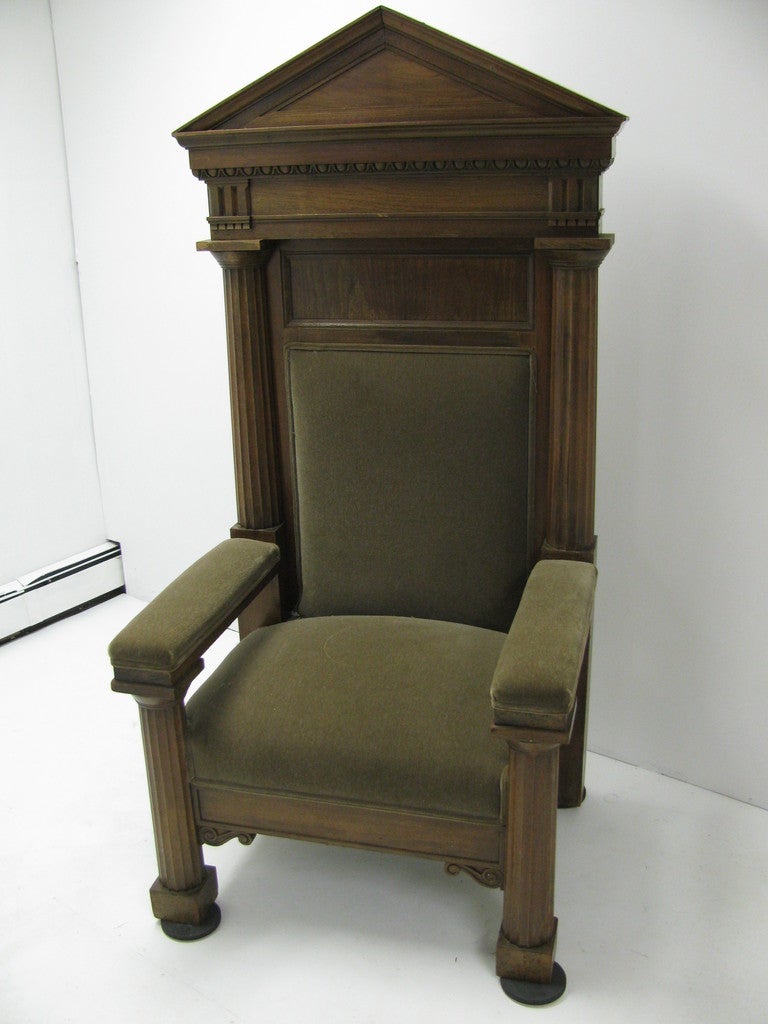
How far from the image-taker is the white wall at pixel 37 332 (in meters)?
2.96

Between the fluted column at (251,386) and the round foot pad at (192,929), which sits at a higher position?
the fluted column at (251,386)

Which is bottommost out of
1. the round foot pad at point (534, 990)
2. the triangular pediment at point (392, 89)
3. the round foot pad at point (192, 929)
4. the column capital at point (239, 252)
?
the round foot pad at point (534, 990)

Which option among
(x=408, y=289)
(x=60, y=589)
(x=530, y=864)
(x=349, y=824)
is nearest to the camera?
(x=530, y=864)

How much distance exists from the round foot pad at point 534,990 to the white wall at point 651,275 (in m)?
0.73

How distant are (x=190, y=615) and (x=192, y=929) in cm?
61

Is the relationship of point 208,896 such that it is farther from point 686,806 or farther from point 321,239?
point 321,239

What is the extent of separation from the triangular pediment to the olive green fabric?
830mm

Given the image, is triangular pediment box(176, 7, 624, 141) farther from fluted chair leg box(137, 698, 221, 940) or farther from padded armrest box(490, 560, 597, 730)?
fluted chair leg box(137, 698, 221, 940)

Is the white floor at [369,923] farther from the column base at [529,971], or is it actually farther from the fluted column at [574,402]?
the fluted column at [574,402]

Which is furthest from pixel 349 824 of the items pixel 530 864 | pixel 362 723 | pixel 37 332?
pixel 37 332

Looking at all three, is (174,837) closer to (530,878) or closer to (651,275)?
(530,878)

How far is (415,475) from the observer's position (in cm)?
207

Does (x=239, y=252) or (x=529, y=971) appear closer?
(x=529, y=971)

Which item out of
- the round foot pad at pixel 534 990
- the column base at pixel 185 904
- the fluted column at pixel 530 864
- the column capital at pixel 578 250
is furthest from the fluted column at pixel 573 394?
the column base at pixel 185 904
